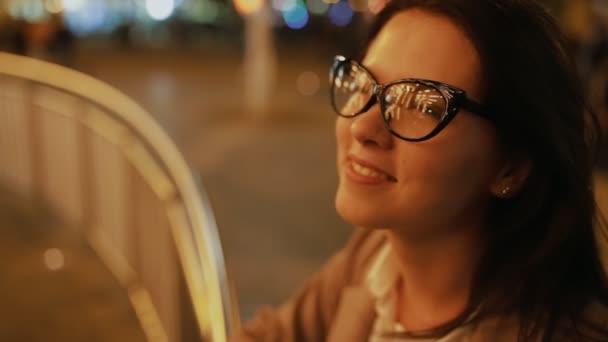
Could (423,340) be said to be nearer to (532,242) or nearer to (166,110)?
(532,242)

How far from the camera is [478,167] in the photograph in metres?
1.26

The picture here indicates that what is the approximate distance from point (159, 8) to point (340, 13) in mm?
5954

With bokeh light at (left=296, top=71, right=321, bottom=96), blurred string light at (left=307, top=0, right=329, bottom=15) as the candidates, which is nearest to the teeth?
bokeh light at (left=296, top=71, right=321, bottom=96)

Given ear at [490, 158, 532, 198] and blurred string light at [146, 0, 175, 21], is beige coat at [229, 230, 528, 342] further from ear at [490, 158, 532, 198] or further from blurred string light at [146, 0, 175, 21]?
blurred string light at [146, 0, 175, 21]

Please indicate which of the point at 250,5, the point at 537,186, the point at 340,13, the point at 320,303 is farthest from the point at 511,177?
the point at 340,13

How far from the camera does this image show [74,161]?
4406 mm

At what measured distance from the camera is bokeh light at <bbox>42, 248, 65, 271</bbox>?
A: 455 cm

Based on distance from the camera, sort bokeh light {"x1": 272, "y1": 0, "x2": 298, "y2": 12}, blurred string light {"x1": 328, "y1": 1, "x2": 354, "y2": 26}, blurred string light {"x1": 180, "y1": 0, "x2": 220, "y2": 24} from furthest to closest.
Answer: blurred string light {"x1": 180, "y1": 0, "x2": 220, "y2": 24} < bokeh light {"x1": 272, "y1": 0, "x2": 298, "y2": 12} < blurred string light {"x1": 328, "y1": 1, "x2": 354, "y2": 26}

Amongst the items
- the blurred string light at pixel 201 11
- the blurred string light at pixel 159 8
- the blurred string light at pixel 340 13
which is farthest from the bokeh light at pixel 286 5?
the blurred string light at pixel 159 8

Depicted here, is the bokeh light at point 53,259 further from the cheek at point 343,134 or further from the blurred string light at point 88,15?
the blurred string light at point 88,15

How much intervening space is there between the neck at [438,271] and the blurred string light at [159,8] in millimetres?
19308

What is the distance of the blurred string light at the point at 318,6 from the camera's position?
18922mm

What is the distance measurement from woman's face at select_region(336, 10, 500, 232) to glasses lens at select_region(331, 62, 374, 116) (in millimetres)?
25

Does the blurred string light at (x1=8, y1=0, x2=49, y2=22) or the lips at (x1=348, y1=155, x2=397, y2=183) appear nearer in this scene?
the lips at (x1=348, y1=155, x2=397, y2=183)
